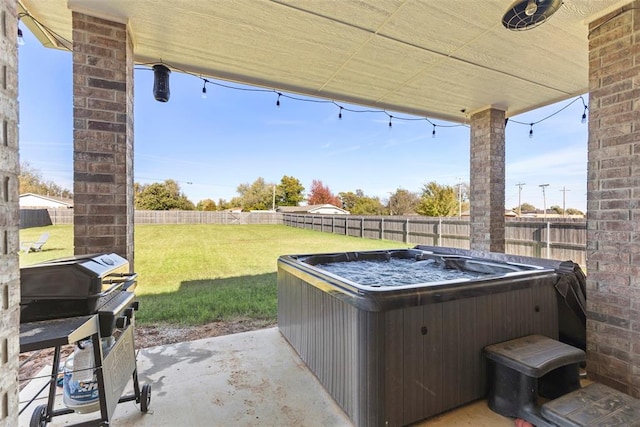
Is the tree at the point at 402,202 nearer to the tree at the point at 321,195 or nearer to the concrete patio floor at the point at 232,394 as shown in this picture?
the tree at the point at 321,195

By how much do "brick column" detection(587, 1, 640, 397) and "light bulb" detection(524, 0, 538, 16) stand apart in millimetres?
643

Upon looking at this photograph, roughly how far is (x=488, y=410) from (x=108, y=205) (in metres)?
2.99

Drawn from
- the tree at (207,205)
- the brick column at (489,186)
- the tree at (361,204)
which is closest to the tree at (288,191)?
the tree at (361,204)

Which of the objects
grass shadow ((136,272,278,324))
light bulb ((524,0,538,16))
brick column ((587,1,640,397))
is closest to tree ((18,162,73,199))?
grass shadow ((136,272,278,324))

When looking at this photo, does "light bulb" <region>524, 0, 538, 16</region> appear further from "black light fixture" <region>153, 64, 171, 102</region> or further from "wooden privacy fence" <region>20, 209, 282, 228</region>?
"wooden privacy fence" <region>20, 209, 282, 228</region>

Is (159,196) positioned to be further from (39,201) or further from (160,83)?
(160,83)

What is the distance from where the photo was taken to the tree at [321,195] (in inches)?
1368

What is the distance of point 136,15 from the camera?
2.24 m

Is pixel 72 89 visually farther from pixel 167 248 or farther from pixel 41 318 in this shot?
pixel 167 248

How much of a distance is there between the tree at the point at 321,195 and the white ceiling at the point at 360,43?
102 ft

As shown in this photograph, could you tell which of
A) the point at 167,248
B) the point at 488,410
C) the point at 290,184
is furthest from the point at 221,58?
the point at 290,184

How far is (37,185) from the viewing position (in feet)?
80.6

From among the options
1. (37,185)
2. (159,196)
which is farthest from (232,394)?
(37,185)

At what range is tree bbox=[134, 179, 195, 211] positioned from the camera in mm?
27391
